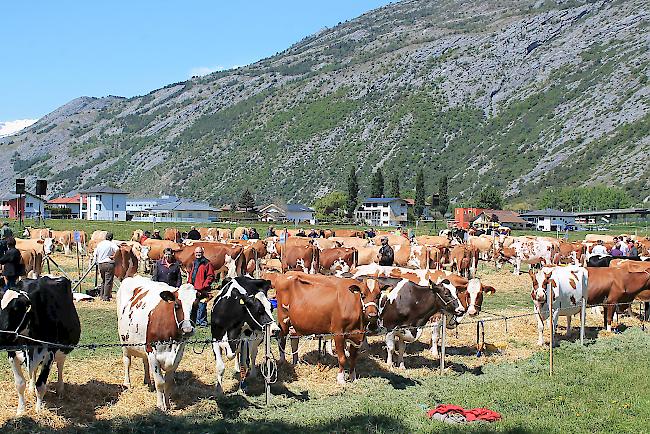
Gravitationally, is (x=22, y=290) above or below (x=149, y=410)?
above

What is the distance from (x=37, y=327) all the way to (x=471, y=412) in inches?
263

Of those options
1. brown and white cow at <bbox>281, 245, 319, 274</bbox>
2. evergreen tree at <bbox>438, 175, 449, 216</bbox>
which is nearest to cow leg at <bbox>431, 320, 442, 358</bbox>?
brown and white cow at <bbox>281, 245, 319, 274</bbox>

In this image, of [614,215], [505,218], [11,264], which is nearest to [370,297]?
[11,264]

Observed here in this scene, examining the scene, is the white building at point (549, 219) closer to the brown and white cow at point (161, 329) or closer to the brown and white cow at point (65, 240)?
the brown and white cow at point (65, 240)

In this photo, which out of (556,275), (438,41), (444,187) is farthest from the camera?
(438,41)

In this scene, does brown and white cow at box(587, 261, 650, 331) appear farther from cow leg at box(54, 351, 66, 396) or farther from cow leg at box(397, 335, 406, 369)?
cow leg at box(54, 351, 66, 396)

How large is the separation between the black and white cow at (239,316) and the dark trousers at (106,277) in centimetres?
→ 974

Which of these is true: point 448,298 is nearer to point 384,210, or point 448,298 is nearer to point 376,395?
point 376,395

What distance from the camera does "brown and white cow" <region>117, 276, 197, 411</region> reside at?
10.0m

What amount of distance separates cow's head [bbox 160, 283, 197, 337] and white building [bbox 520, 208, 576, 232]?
84.8 metres

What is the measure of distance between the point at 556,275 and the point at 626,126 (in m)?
105

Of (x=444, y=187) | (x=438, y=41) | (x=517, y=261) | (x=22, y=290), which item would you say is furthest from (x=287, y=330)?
(x=438, y=41)

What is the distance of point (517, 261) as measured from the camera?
111 ft

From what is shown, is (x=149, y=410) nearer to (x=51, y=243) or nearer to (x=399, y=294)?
(x=399, y=294)
